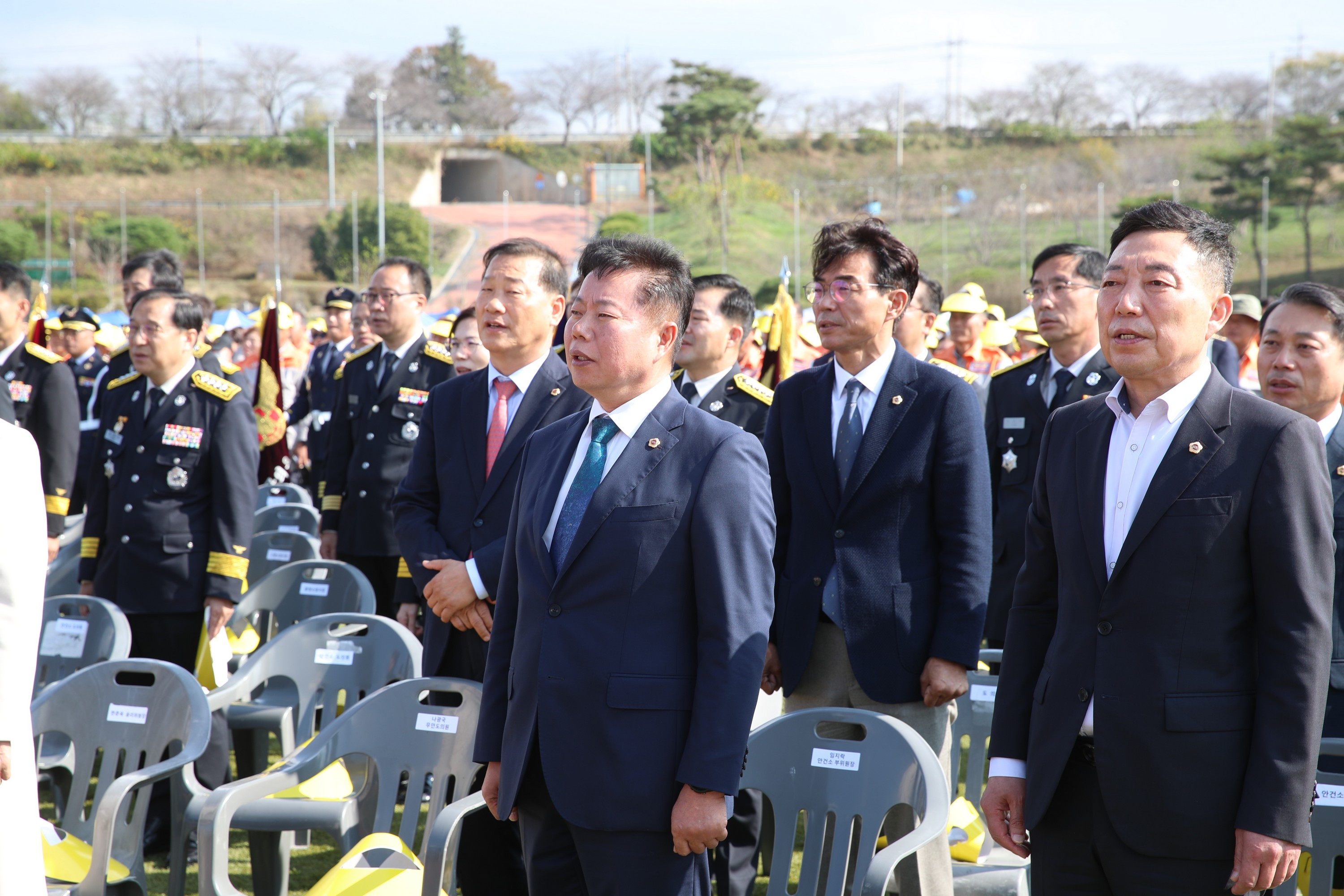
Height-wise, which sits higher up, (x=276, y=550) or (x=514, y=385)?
(x=514, y=385)

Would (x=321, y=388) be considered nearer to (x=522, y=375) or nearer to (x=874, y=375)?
(x=522, y=375)

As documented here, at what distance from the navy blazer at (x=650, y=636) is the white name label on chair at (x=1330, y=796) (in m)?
1.26

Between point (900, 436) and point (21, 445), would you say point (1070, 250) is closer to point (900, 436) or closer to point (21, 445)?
point (900, 436)

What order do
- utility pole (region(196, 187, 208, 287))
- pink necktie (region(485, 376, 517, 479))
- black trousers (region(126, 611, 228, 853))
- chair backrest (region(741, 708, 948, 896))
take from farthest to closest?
1. utility pole (region(196, 187, 208, 287))
2. black trousers (region(126, 611, 228, 853))
3. pink necktie (region(485, 376, 517, 479))
4. chair backrest (region(741, 708, 948, 896))

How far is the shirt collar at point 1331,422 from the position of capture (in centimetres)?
317

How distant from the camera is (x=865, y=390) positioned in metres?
3.19

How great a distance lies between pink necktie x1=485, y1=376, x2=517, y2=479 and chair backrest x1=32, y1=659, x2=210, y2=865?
3.39 ft

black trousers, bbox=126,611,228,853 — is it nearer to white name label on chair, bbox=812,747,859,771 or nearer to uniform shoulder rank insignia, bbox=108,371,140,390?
uniform shoulder rank insignia, bbox=108,371,140,390

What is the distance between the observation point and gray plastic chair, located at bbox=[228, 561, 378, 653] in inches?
185

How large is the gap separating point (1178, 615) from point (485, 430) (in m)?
2.04

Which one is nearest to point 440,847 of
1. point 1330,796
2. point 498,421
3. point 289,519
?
point 498,421

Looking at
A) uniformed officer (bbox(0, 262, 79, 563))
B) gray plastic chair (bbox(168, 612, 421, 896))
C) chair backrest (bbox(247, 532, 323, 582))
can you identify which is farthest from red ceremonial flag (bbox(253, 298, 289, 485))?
gray plastic chair (bbox(168, 612, 421, 896))

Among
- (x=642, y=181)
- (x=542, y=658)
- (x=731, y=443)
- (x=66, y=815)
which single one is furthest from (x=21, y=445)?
(x=642, y=181)

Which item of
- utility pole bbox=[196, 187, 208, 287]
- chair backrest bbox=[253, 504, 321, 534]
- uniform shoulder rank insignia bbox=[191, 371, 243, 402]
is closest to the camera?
uniform shoulder rank insignia bbox=[191, 371, 243, 402]
